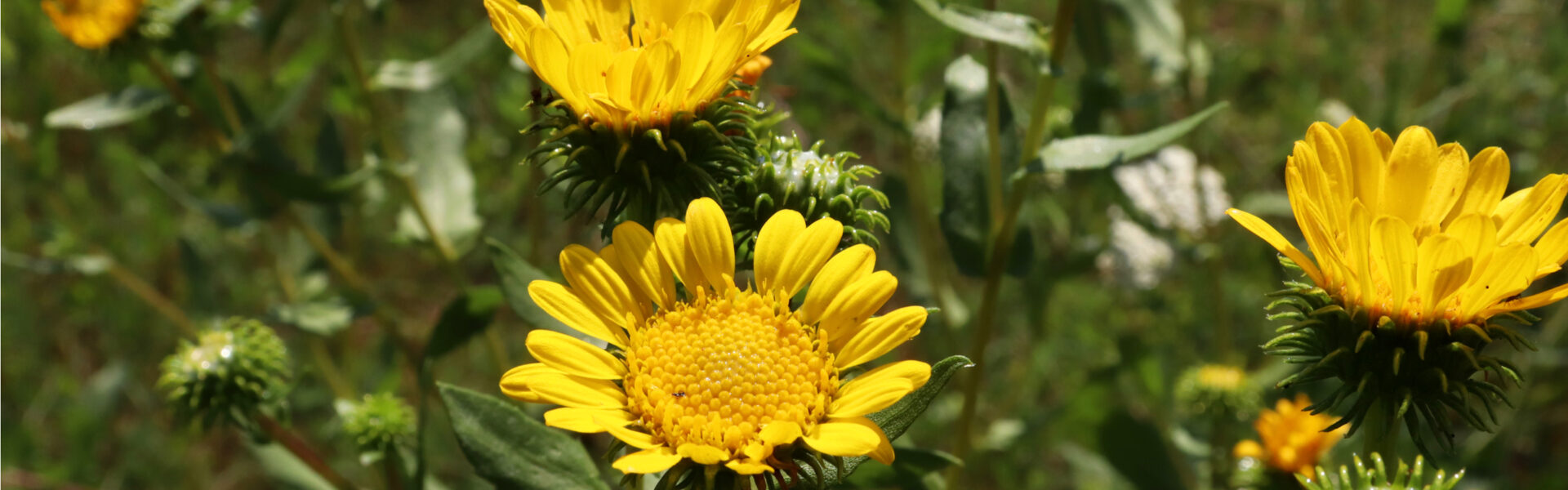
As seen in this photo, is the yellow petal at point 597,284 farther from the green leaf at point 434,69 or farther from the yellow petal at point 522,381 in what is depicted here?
the green leaf at point 434,69

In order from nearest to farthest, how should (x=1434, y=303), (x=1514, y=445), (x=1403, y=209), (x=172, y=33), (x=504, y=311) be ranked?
(x=1434, y=303), (x=1403, y=209), (x=172, y=33), (x=1514, y=445), (x=504, y=311)

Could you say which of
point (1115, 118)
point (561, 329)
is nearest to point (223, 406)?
point (561, 329)

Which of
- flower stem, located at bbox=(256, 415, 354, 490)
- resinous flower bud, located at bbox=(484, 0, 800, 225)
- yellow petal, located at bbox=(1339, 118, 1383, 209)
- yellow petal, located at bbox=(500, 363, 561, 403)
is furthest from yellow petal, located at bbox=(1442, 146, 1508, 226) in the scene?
flower stem, located at bbox=(256, 415, 354, 490)

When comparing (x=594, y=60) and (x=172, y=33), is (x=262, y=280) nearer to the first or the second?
(x=172, y=33)

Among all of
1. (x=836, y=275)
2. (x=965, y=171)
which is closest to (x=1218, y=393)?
(x=965, y=171)

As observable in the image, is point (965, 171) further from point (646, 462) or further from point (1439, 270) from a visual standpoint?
point (646, 462)

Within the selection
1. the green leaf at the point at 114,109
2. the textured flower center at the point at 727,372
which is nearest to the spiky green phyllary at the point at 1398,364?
the textured flower center at the point at 727,372
